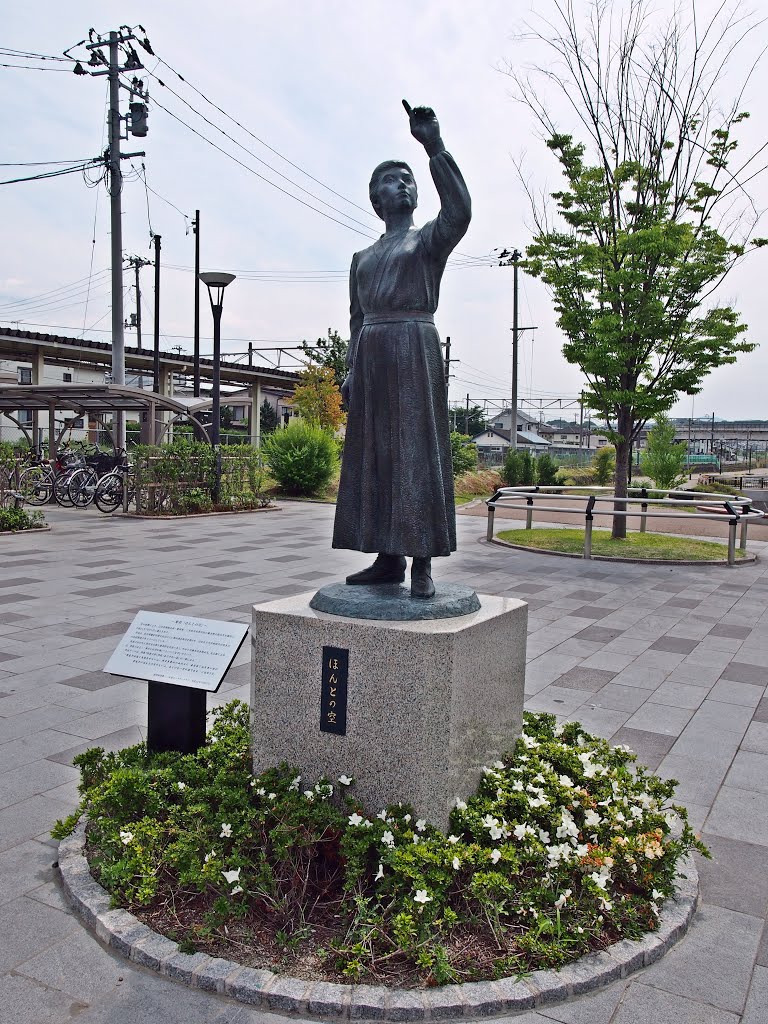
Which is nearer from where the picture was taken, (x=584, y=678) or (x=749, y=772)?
(x=749, y=772)

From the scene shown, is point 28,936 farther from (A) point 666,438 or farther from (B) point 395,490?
(A) point 666,438

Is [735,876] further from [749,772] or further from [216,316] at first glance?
[216,316]

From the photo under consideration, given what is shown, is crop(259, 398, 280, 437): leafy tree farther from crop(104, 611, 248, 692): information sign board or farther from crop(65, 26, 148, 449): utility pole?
crop(104, 611, 248, 692): information sign board

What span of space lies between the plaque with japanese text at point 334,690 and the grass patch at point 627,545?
28.4 ft

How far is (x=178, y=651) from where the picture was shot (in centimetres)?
346

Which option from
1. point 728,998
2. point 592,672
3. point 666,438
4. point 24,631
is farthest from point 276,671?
point 666,438

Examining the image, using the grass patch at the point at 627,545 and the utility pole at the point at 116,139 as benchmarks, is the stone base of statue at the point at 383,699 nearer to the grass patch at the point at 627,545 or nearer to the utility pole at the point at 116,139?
the grass patch at the point at 627,545

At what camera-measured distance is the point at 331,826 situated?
9.45ft

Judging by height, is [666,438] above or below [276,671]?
above

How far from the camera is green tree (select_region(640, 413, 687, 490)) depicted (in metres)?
24.8

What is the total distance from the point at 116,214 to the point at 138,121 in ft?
8.29

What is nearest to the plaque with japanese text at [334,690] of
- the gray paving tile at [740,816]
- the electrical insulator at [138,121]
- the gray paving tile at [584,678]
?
the gray paving tile at [740,816]

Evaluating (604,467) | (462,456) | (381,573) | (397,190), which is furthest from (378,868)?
(604,467)

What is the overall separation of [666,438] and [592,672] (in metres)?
21.8
